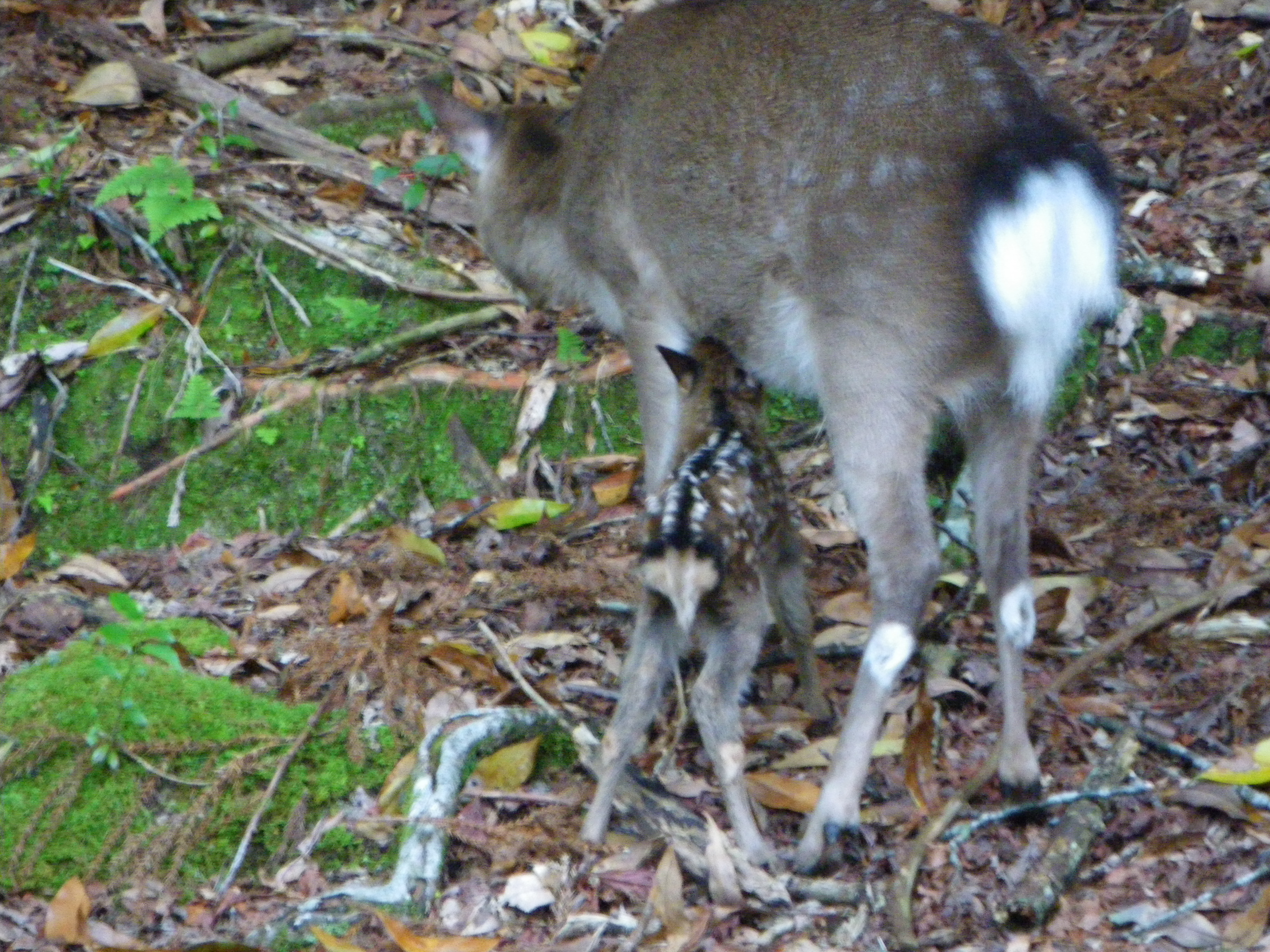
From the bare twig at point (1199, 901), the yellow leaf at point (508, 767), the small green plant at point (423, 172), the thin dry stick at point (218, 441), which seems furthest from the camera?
the small green plant at point (423, 172)

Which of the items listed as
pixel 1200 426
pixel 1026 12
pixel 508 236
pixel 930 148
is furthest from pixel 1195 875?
pixel 1026 12

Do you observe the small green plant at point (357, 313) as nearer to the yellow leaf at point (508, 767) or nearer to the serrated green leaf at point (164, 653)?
the serrated green leaf at point (164, 653)

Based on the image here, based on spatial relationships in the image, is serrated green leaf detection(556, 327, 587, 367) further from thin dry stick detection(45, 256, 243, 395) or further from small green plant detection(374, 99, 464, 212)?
thin dry stick detection(45, 256, 243, 395)

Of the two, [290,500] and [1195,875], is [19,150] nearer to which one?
[290,500]

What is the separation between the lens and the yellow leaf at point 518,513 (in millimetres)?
5703

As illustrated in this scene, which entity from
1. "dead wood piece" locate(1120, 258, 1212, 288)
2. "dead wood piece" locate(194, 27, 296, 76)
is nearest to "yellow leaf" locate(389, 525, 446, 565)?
"dead wood piece" locate(1120, 258, 1212, 288)

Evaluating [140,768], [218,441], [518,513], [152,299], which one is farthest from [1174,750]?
[152,299]

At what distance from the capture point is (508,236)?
20.1ft

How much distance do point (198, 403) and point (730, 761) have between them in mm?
2955

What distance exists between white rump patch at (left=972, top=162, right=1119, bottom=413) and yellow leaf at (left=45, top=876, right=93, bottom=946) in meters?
2.84

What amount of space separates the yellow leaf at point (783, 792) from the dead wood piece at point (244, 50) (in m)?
4.84

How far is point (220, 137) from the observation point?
6.71m

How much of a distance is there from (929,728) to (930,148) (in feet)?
5.50

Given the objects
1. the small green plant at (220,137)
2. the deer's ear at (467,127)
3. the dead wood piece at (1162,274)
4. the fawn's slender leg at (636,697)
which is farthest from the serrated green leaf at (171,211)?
the dead wood piece at (1162,274)
